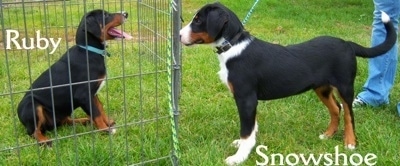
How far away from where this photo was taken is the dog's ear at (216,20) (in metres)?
2.86

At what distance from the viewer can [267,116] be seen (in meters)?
3.75

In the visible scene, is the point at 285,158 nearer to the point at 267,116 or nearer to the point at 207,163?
the point at 207,163

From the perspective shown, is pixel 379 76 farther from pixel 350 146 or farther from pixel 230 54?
pixel 230 54

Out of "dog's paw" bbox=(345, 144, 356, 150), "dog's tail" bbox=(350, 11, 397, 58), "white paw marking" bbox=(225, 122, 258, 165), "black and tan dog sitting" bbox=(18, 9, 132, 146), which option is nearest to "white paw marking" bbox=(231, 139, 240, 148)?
"white paw marking" bbox=(225, 122, 258, 165)

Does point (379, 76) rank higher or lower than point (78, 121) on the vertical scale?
higher

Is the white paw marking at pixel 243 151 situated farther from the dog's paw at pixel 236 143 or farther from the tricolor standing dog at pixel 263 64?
the dog's paw at pixel 236 143

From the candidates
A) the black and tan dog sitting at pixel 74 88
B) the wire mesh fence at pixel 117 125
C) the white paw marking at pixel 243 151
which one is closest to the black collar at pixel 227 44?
the wire mesh fence at pixel 117 125

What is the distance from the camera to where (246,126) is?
2951 millimetres

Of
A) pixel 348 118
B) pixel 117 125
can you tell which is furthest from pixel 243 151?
pixel 117 125

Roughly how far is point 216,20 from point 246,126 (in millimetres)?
683

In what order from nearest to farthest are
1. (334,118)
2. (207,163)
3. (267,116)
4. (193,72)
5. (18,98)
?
(207,163) → (334,118) → (267,116) → (18,98) → (193,72)

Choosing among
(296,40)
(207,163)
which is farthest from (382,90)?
(296,40)

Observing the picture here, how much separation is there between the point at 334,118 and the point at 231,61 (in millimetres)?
964

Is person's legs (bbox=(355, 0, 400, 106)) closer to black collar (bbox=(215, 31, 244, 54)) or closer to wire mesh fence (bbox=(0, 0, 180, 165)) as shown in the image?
black collar (bbox=(215, 31, 244, 54))
